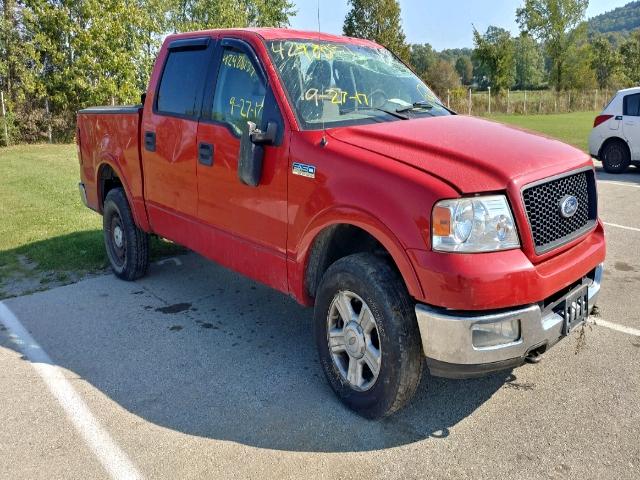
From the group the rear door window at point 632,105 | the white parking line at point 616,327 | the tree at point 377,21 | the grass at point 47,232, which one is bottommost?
the white parking line at point 616,327

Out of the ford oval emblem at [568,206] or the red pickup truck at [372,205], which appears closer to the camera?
the red pickup truck at [372,205]

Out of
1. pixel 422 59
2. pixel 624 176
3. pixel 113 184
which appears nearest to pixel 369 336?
pixel 113 184

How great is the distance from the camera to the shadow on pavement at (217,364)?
329cm

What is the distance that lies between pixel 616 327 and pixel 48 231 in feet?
22.7

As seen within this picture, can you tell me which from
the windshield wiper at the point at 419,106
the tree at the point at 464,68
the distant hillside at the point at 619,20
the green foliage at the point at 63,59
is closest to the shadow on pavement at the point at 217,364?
the windshield wiper at the point at 419,106

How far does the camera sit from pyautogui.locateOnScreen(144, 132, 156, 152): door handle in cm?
497

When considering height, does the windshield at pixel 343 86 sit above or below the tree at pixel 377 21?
below

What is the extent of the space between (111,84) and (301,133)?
2285 centimetres

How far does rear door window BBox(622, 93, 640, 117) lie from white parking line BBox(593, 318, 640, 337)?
28.9 ft

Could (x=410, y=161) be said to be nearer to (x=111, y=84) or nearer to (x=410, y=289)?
(x=410, y=289)

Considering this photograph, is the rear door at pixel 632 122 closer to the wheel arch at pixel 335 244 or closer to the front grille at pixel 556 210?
the front grille at pixel 556 210

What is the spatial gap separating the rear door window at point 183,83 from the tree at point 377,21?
40894 mm

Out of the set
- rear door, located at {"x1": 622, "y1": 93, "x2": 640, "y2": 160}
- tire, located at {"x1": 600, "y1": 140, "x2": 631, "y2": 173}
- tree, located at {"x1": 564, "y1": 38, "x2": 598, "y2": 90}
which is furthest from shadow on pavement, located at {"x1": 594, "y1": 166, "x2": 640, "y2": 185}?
tree, located at {"x1": 564, "y1": 38, "x2": 598, "y2": 90}

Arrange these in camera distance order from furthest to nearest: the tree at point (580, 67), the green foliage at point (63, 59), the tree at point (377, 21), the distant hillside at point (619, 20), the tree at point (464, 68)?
the distant hillside at point (619, 20), the tree at point (464, 68), the tree at point (580, 67), the tree at point (377, 21), the green foliage at point (63, 59)
